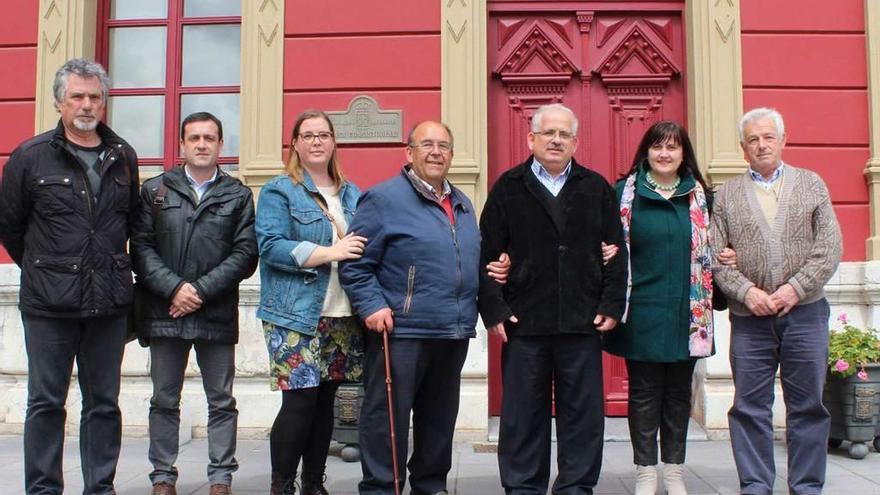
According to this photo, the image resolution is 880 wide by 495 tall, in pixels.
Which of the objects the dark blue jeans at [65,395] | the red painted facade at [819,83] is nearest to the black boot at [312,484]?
the dark blue jeans at [65,395]

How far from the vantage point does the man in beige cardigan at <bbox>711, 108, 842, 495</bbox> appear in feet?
12.3

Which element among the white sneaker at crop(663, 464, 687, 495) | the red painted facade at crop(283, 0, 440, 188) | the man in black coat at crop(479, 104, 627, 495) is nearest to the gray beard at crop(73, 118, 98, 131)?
the man in black coat at crop(479, 104, 627, 495)

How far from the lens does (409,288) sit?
11.8ft

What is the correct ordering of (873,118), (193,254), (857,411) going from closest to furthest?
(193,254)
(857,411)
(873,118)

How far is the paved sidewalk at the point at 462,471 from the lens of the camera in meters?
4.23

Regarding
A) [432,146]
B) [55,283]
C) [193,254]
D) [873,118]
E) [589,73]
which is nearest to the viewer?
[55,283]

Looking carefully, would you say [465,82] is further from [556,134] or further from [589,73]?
[556,134]

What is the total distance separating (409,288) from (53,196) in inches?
66.2

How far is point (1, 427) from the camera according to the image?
5.82 meters

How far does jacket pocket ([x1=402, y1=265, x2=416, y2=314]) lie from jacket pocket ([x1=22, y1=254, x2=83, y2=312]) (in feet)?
4.84

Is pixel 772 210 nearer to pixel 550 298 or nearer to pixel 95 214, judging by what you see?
pixel 550 298

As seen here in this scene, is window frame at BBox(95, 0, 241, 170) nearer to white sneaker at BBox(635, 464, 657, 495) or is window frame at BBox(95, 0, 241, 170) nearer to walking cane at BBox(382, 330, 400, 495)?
walking cane at BBox(382, 330, 400, 495)

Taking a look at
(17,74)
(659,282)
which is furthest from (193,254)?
(17,74)

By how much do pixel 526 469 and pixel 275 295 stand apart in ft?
4.82
